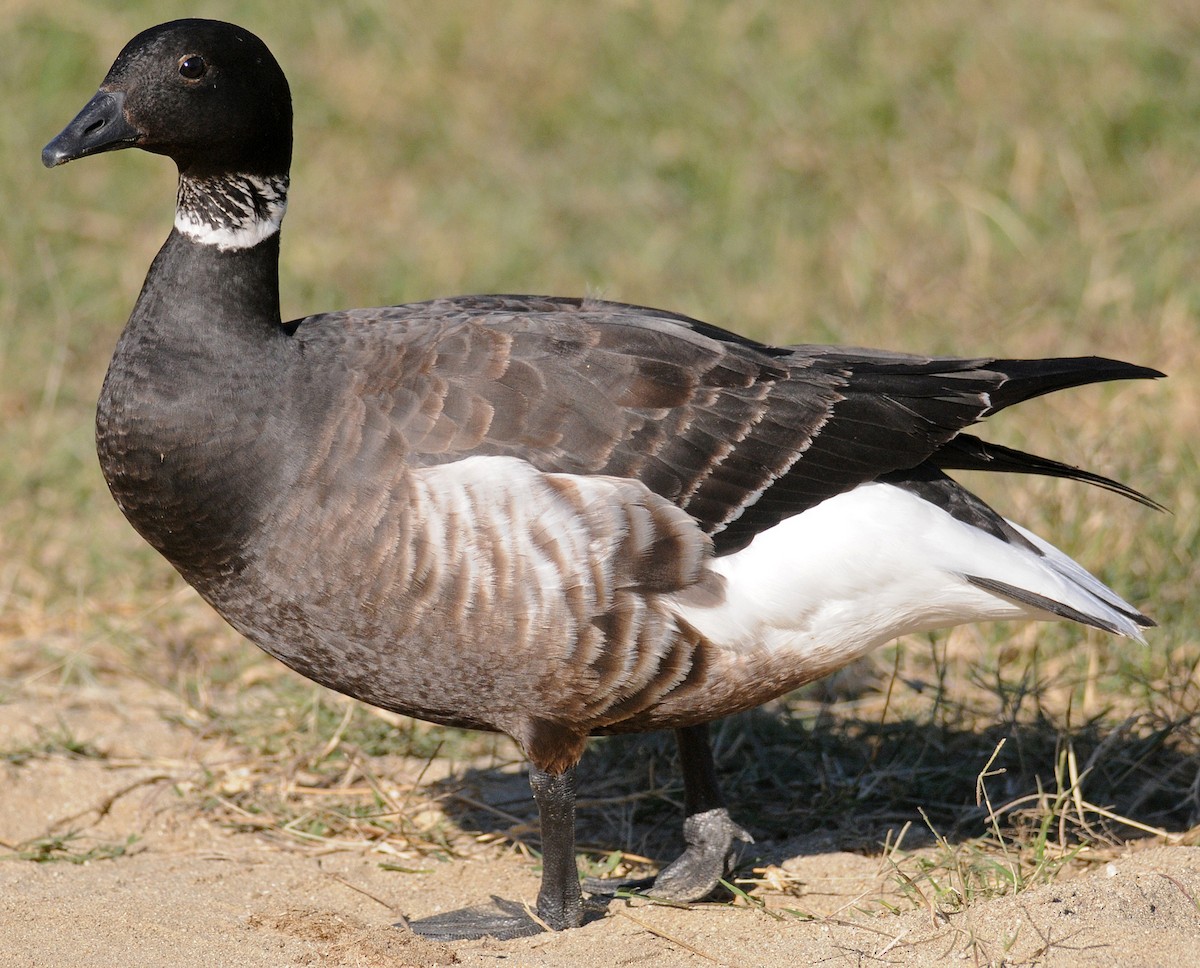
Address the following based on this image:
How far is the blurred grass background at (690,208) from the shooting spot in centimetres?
635

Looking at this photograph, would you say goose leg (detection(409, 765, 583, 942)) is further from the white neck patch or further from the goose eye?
the goose eye

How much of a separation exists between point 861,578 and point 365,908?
1.78 m

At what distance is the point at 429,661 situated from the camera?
4.07 meters

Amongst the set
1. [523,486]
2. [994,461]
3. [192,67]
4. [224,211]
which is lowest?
[523,486]

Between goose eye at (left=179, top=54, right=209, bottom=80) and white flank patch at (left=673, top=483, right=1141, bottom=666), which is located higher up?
goose eye at (left=179, top=54, right=209, bottom=80)

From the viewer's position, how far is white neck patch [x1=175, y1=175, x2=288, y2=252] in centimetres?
438

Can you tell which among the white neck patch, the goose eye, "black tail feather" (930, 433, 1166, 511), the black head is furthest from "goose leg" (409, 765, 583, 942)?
the goose eye

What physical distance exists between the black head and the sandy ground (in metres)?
2.12

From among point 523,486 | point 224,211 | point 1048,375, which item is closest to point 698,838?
point 523,486

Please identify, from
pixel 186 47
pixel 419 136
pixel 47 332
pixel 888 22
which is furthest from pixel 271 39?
pixel 186 47

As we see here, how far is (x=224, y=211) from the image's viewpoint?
439 cm

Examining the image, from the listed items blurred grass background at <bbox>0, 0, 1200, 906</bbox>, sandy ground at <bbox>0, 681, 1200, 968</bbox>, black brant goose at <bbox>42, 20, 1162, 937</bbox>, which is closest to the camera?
sandy ground at <bbox>0, 681, 1200, 968</bbox>

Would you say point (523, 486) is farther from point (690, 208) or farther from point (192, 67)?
point (690, 208)

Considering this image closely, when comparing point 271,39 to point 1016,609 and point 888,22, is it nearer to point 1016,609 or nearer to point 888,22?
point 888,22
